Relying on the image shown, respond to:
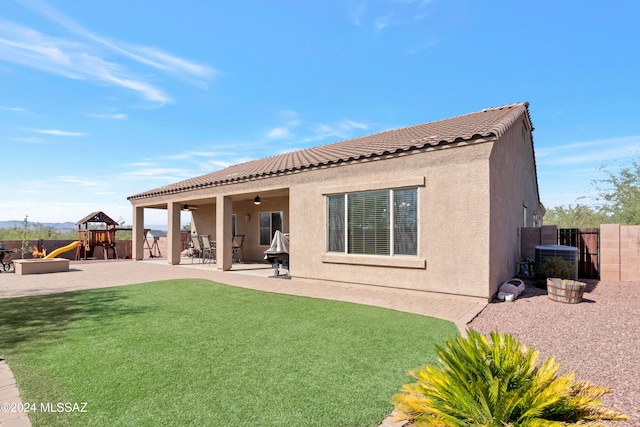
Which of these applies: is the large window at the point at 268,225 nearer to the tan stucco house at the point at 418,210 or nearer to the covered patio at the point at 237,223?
the covered patio at the point at 237,223

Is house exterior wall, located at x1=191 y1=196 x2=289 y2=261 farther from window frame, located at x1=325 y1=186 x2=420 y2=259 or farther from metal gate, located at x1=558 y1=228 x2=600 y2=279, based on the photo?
metal gate, located at x1=558 y1=228 x2=600 y2=279

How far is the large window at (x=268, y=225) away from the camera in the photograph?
17.7 metres

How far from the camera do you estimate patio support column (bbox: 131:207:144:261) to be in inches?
808

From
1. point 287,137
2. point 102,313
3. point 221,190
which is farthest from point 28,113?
point 287,137

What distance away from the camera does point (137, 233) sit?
20828mm

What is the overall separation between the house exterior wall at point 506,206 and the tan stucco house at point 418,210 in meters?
0.03

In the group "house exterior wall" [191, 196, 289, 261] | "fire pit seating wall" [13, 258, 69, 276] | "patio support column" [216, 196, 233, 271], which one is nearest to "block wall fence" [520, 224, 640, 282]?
"house exterior wall" [191, 196, 289, 261]

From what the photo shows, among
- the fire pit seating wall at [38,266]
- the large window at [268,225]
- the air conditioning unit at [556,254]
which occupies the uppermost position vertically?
the large window at [268,225]

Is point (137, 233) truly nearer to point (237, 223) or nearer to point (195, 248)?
point (195, 248)

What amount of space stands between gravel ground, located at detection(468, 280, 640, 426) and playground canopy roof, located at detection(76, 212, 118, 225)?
974 inches

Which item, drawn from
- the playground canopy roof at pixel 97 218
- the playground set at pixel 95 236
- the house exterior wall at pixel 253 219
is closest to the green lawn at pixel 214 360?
the house exterior wall at pixel 253 219

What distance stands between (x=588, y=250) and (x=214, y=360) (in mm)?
14374

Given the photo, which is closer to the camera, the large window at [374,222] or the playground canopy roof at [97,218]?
the large window at [374,222]

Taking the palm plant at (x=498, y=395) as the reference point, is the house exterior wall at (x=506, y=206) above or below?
above
